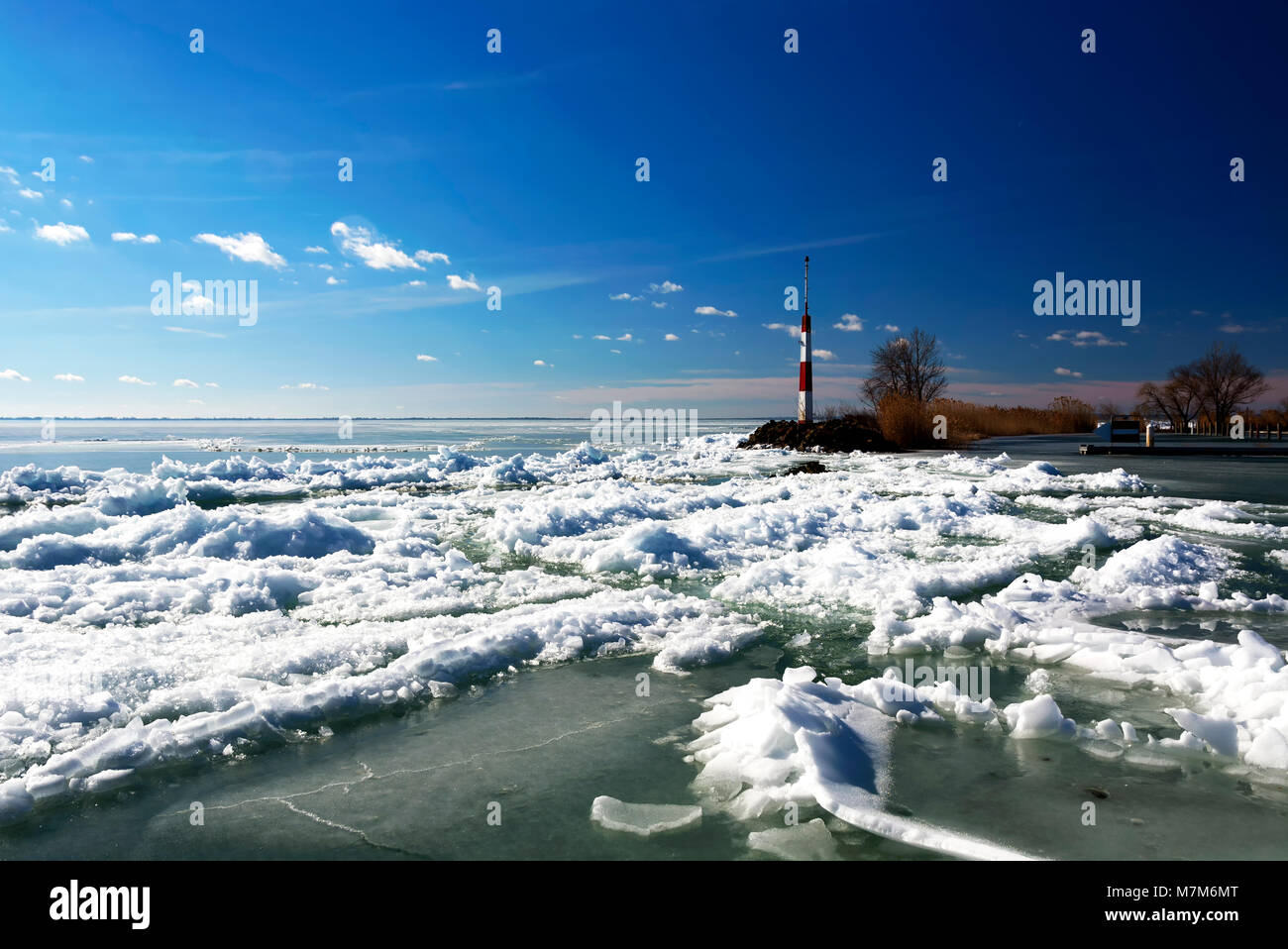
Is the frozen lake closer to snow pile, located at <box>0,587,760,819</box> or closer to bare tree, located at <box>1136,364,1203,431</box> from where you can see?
snow pile, located at <box>0,587,760,819</box>

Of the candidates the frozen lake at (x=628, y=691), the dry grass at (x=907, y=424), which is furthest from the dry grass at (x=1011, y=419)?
the frozen lake at (x=628, y=691)

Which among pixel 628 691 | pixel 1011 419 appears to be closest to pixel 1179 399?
pixel 1011 419

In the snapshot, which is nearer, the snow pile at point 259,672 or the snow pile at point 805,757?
the snow pile at point 805,757

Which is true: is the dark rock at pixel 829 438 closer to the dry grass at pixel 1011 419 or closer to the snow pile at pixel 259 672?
the dry grass at pixel 1011 419

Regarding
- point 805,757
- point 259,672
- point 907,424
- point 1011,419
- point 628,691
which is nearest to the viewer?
point 805,757

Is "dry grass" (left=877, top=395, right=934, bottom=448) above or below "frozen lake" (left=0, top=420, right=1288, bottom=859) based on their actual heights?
above

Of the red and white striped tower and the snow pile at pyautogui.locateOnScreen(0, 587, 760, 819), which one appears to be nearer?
the snow pile at pyautogui.locateOnScreen(0, 587, 760, 819)

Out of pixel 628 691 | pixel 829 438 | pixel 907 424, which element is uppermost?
pixel 907 424

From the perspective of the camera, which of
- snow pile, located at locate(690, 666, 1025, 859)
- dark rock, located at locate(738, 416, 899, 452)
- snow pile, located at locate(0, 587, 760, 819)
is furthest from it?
dark rock, located at locate(738, 416, 899, 452)

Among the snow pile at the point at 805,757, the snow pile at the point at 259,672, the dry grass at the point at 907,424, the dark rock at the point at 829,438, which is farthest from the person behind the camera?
the dry grass at the point at 907,424

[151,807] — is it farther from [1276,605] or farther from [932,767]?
[1276,605]

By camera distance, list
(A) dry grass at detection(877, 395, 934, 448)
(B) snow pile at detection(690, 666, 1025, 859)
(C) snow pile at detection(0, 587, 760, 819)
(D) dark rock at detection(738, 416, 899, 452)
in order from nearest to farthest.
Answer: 1. (B) snow pile at detection(690, 666, 1025, 859)
2. (C) snow pile at detection(0, 587, 760, 819)
3. (D) dark rock at detection(738, 416, 899, 452)
4. (A) dry grass at detection(877, 395, 934, 448)

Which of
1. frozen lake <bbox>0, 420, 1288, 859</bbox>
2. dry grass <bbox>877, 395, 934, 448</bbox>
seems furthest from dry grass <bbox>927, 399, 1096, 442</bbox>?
frozen lake <bbox>0, 420, 1288, 859</bbox>

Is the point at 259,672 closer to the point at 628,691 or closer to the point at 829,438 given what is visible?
the point at 628,691
